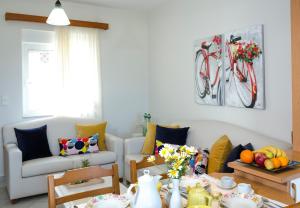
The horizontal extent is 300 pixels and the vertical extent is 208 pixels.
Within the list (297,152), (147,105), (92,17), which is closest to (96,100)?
(147,105)

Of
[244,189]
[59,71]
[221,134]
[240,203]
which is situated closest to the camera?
[240,203]

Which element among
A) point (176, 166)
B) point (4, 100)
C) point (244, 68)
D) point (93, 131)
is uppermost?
point (244, 68)

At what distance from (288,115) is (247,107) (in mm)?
466

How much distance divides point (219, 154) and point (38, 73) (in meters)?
2.88

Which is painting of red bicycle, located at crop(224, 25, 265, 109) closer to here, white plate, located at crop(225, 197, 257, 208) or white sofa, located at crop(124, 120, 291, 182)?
white sofa, located at crop(124, 120, 291, 182)

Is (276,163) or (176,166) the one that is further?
(276,163)

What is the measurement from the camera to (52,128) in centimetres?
404

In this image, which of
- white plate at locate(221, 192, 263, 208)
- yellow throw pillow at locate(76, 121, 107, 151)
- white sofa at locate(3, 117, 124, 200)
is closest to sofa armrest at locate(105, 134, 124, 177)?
white sofa at locate(3, 117, 124, 200)

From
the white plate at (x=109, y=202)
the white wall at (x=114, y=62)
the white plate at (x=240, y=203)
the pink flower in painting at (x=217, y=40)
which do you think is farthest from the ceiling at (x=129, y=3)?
the white plate at (x=240, y=203)

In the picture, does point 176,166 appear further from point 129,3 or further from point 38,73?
point 129,3

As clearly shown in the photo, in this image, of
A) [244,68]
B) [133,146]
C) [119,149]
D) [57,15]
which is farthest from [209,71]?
[57,15]

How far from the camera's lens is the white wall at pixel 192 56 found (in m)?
2.76

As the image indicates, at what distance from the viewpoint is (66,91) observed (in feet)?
14.3

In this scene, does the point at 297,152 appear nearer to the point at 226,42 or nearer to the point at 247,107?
the point at 247,107
